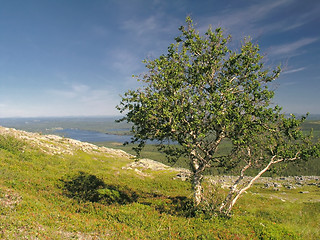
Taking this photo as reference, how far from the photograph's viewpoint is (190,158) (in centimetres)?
1641

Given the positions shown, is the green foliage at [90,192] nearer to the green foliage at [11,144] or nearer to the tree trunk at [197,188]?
the tree trunk at [197,188]

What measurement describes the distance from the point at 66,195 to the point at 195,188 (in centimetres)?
1248

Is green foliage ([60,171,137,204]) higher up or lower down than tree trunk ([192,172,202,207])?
lower down

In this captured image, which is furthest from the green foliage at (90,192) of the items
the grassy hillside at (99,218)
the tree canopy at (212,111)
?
the tree canopy at (212,111)

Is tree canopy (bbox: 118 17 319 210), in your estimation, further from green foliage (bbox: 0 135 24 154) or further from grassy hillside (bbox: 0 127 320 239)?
green foliage (bbox: 0 135 24 154)

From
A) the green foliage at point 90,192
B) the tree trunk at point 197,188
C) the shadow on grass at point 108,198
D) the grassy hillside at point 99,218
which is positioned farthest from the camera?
the green foliage at point 90,192

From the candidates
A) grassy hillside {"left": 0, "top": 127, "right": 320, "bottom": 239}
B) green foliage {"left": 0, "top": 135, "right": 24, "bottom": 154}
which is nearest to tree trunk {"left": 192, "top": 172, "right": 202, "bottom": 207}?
grassy hillside {"left": 0, "top": 127, "right": 320, "bottom": 239}

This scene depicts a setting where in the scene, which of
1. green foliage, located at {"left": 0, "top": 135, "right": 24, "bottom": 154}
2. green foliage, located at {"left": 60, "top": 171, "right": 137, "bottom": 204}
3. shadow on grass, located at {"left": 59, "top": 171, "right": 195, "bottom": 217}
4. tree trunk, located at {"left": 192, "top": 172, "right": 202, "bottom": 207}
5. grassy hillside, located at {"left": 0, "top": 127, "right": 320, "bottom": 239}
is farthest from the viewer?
green foliage, located at {"left": 0, "top": 135, "right": 24, "bottom": 154}

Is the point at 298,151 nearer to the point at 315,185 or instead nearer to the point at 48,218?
the point at 48,218

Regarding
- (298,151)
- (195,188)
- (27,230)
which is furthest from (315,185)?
(27,230)

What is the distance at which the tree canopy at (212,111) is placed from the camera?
1357cm

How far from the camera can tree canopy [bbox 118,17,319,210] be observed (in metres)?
13.6

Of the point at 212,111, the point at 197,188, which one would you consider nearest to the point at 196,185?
the point at 197,188

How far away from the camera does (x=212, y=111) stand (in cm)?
1287
